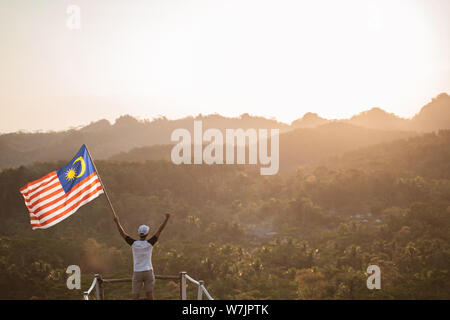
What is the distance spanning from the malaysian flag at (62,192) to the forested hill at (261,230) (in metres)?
6.13

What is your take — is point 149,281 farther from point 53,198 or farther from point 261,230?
point 261,230

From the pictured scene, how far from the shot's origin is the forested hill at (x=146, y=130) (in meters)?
62.0

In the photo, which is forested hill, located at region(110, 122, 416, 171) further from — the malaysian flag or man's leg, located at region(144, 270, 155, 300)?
man's leg, located at region(144, 270, 155, 300)

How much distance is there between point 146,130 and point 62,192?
80782 millimetres

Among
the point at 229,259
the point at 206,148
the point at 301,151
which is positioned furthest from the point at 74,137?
the point at 229,259

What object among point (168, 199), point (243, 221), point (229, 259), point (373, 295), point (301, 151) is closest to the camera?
point (373, 295)

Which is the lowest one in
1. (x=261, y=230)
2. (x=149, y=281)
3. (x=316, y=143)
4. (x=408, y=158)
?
(x=261, y=230)

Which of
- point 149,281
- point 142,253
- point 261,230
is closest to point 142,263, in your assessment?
point 142,253

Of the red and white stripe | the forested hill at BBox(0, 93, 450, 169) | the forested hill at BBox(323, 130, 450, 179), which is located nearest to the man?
the red and white stripe

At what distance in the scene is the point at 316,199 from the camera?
2436 cm

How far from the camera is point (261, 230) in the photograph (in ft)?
70.1

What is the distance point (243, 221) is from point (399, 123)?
195ft

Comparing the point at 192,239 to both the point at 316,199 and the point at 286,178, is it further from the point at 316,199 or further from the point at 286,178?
the point at 286,178

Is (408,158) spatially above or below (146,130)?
below
